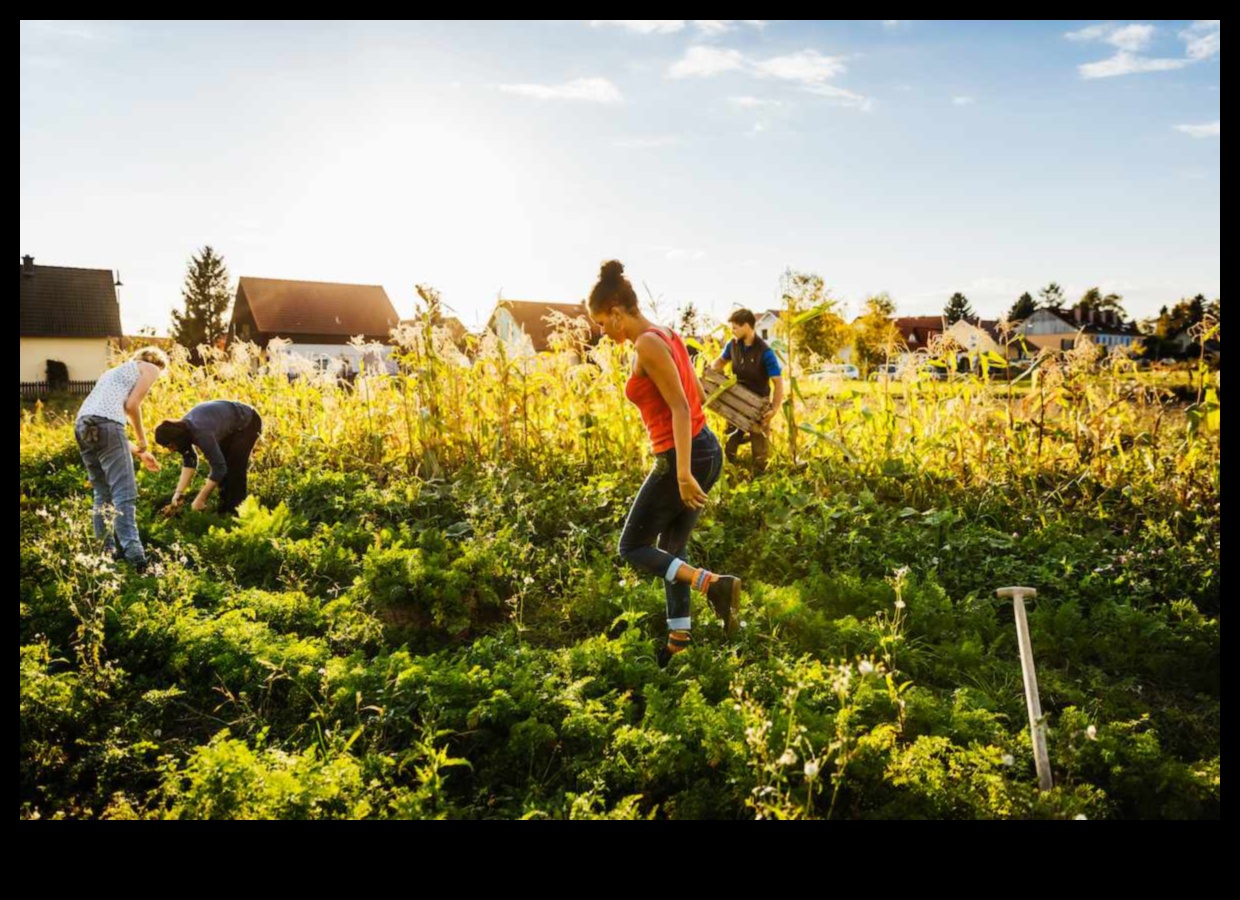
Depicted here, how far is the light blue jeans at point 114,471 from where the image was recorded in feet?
Answer: 19.2

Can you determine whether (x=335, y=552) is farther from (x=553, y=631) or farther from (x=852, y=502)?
(x=852, y=502)

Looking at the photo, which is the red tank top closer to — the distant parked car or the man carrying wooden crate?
the man carrying wooden crate

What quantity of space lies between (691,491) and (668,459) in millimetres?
200

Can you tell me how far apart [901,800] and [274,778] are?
88.7 inches

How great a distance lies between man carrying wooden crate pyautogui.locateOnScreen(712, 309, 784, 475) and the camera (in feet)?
23.0

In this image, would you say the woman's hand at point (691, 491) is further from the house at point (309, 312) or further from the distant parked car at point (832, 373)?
the house at point (309, 312)

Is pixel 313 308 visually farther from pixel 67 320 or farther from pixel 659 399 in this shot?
pixel 659 399

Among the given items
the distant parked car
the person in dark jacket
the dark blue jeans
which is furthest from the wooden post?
the person in dark jacket

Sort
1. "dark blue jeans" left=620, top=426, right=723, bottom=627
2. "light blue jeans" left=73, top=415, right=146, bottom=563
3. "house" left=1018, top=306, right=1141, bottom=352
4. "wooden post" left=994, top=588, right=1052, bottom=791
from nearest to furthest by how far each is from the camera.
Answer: "wooden post" left=994, top=588, right=1052, bottom=791, "dark blue jeans" left=620, top=426, right=723, bottom=627, "light blue jeans" left=73, top=415, right=146, bottom=563, "house" left=1018, top=306, right=1141, bottom=352

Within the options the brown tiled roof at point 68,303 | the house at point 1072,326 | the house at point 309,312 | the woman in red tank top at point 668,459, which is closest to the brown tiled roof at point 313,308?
the house at point 309,312

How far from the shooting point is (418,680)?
3.69 meters

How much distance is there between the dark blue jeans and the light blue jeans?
13.2 feet

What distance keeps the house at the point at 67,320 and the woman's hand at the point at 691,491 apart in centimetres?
3489
